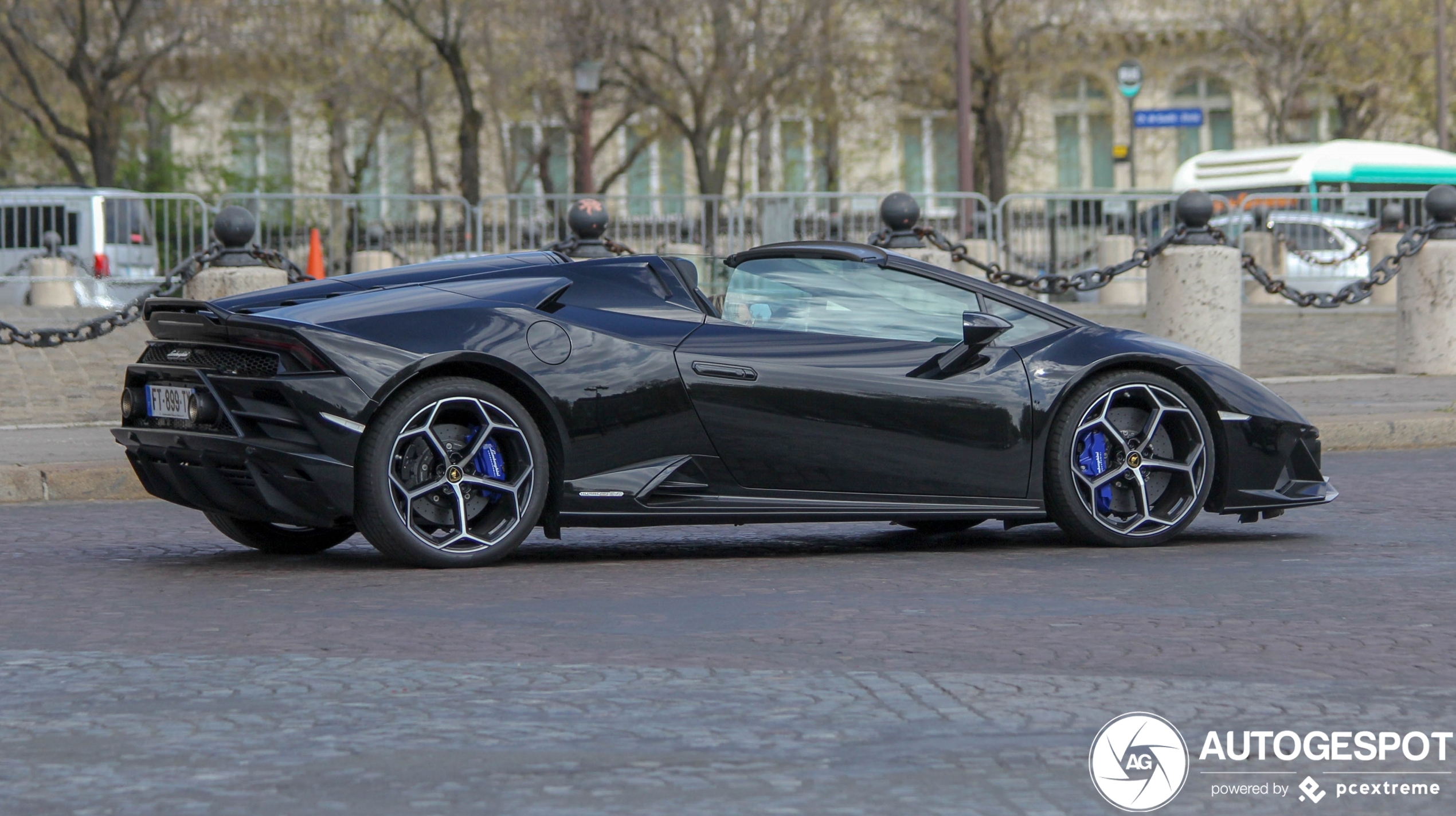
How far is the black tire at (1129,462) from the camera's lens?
700cm

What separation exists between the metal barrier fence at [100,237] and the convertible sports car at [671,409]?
40.7 ft

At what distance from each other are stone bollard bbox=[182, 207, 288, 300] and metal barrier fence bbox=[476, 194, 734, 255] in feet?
24.5

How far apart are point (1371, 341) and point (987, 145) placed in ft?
73.7

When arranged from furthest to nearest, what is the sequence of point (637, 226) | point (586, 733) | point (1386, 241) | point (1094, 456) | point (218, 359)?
1. point (1386, 241)
2. point (637, 226)
3. point (1094, 456)
4. point (218, 359)
5. point (586, 733)

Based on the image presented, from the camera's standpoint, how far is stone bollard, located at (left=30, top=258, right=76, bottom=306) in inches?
747

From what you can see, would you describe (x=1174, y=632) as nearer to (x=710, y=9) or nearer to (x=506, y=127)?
(x=710, y=9)

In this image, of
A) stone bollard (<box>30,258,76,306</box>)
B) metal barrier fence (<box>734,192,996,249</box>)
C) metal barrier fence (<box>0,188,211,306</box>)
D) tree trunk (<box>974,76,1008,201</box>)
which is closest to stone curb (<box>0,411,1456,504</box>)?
metal barrier fence (<box>0,188,211,306</box>)

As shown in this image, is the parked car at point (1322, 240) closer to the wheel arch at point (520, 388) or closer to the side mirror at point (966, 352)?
the side mirror at point (966, 352)

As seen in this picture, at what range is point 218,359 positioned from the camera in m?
6.52

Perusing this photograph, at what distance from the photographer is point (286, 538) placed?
7.30 m

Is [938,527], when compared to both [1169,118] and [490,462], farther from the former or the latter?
[1169,118]

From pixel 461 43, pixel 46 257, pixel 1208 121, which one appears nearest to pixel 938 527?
pixel 46 257

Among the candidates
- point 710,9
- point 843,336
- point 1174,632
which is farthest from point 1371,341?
point 710,9

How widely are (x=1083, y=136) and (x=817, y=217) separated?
34.2 metres
